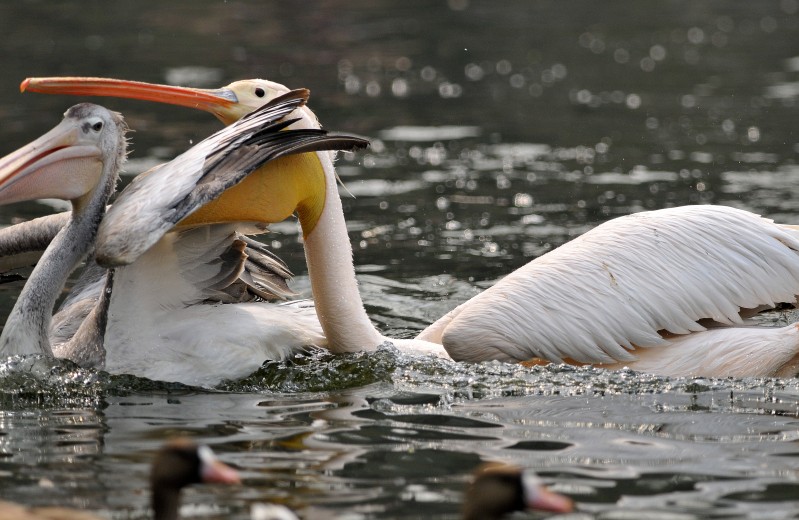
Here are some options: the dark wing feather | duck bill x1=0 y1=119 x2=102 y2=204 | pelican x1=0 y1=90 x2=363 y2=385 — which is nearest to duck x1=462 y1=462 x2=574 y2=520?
the dark wing feather

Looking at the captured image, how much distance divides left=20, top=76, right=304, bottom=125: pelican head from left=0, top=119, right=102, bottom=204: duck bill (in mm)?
192

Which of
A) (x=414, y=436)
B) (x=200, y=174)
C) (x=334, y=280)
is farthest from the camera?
(x=334, y=280)

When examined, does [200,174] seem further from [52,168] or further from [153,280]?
[52,168]

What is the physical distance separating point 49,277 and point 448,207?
12.5 feet

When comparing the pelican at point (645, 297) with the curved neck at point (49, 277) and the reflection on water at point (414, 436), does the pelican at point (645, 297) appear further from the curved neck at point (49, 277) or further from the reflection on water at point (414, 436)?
the curved neck at point (49, 277)

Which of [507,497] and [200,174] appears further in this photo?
[200,174]

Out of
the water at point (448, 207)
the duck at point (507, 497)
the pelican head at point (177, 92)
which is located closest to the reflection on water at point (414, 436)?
the water at point (448, 207)

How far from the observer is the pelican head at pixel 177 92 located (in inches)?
195

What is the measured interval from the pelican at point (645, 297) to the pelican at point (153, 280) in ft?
0.89

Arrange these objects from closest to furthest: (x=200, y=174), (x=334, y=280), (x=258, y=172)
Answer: (x=200, y=174), (x=258, y=172), (x=334, y=280)

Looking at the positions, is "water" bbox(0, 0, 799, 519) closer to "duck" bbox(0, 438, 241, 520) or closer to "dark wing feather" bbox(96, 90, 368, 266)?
"duck" bbox(0, 438, 241, 520)

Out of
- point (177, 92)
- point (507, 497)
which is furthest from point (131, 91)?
point (507, 497)

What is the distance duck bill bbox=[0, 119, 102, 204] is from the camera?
492 centimetres

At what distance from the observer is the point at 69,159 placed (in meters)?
5.11
